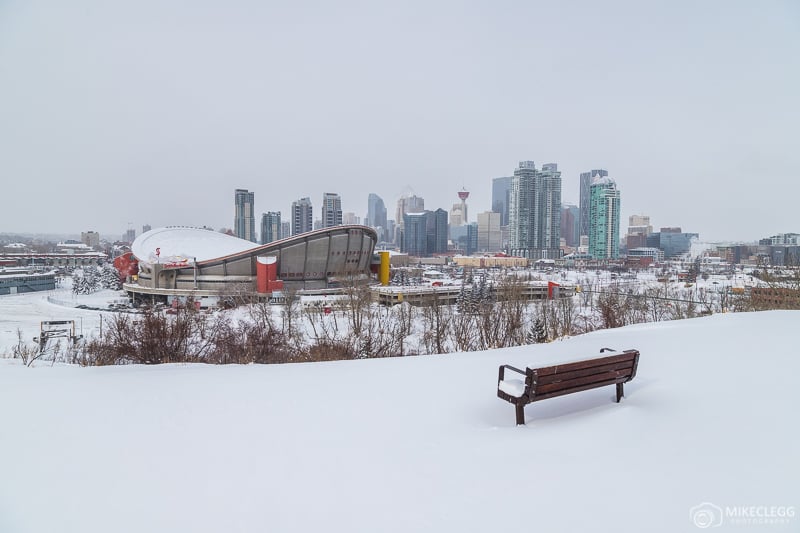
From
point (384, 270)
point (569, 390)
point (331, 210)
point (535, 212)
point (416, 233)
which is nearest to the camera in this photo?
point (569, 390)

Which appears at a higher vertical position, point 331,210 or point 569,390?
point 331,210

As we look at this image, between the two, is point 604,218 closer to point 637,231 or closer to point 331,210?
point 637,231

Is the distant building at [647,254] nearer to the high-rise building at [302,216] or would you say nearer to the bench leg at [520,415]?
the high-rise building at [302,216]

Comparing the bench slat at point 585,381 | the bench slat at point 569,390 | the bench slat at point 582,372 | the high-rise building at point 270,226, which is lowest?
the bench slat at point 569,390

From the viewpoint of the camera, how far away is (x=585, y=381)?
426 cm

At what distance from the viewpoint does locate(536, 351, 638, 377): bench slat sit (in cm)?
399

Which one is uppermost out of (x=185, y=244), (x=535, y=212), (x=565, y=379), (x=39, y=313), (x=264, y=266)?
(x=535, y=212)

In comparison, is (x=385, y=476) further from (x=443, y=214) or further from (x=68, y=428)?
(x=443, y=214)

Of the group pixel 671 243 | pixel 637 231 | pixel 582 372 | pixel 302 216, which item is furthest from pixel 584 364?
pixel 637 231

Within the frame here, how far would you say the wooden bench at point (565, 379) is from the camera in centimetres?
398

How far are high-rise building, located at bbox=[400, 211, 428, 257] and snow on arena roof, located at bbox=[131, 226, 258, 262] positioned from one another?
96.3m

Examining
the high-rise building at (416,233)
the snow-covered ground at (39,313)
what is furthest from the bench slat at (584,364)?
the high-rise building at (416,233)

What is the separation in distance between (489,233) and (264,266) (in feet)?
491

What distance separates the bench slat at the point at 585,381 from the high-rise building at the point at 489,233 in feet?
584
